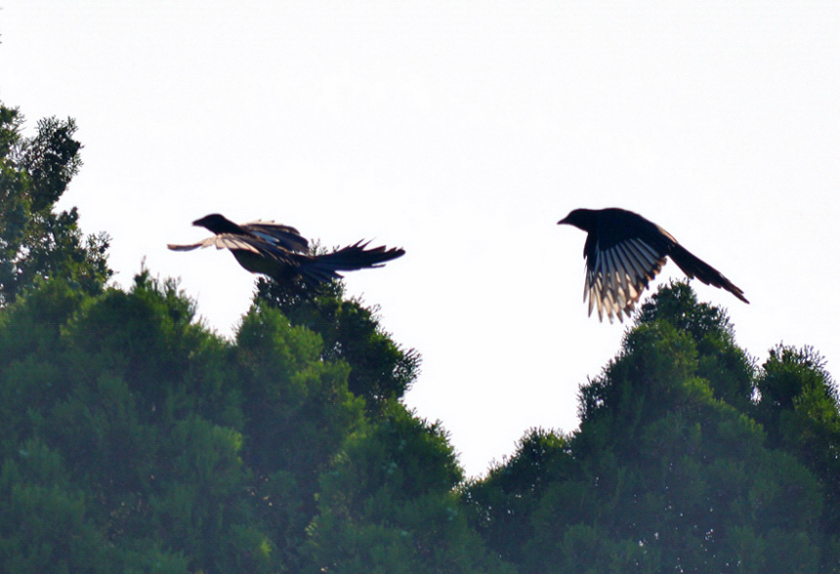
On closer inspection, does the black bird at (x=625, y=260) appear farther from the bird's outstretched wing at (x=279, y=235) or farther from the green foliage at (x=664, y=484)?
the green foliage at (x=664, y=484)

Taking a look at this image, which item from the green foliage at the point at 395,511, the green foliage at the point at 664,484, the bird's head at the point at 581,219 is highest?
Answer: the bird's head at the point at 581,219

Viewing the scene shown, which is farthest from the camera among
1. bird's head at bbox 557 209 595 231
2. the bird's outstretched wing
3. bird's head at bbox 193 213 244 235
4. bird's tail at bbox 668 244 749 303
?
the bird's outstretched wing

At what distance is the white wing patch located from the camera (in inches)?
489

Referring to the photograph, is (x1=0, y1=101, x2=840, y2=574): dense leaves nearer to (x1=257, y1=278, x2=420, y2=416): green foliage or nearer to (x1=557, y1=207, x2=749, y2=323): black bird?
(x1=257, y1=278, x2=420, y2=416): green foliage

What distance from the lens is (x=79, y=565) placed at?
521 inches

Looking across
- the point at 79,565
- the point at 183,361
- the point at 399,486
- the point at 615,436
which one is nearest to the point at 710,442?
the point at 615,436

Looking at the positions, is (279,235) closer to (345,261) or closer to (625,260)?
(345,261)

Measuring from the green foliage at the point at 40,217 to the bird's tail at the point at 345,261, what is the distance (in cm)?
616

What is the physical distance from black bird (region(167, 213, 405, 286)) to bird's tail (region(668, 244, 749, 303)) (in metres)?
3.47

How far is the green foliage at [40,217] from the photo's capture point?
1989cm

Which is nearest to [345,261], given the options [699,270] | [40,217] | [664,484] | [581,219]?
[581,219]

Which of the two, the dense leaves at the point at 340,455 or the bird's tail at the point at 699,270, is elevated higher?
the bird's tail at the point at 699,270

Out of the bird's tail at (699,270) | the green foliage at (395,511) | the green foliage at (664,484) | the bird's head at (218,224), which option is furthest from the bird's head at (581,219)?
the green foliage at (664,484)

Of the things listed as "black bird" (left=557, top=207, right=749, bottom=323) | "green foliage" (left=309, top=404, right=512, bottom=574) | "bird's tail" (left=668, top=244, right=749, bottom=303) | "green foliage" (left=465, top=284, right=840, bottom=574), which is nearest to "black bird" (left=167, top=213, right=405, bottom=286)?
"black bird" (left=557, top=207, right=749, bottom=323)
